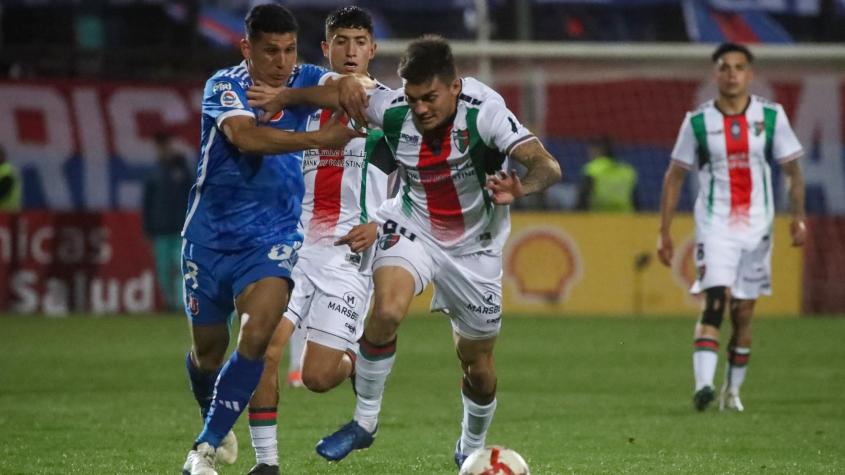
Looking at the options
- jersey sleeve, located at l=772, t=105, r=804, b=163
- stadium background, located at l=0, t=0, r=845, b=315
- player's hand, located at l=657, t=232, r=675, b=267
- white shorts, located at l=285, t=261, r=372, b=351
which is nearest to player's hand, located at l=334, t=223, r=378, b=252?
white shorts, located at l=285, t=261, r=372, b=351

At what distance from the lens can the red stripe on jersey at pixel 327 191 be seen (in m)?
8.40

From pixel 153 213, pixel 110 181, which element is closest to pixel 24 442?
pixel 153 213

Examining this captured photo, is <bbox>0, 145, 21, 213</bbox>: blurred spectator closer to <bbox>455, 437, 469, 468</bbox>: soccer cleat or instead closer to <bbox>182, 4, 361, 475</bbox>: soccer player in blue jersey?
<bbox>455, 437, 469, 468</bbox>: soccer cleat

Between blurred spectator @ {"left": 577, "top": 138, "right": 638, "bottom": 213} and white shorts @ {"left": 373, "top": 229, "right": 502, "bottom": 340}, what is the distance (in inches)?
508

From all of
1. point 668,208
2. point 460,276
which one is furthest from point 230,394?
point 668,208

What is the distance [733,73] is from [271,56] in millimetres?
4584

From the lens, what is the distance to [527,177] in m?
6.79

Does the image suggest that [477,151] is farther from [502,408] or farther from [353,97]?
[502,408]

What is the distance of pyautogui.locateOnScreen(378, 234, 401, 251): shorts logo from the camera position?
7305 mm

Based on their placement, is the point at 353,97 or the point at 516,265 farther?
the point at 516,265

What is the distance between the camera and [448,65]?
687cm

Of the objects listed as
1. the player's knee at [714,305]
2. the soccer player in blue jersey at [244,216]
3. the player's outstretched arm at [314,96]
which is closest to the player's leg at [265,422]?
the soccer player in blue jersey at [244,216]

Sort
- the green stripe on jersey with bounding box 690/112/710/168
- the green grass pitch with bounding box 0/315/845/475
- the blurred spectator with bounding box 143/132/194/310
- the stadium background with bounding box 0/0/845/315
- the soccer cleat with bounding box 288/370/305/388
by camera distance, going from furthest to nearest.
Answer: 1. the stadium background with bounding box 0/0/845/315
2. the blurred spectator with bounding box 143/132/194/310
3. the soccer cleat with bounding box 288/370/305/388
4. the green stripe on jersey with bounding box 690/112/710/168
5. the green grass pitch with bounding box 0/315/845/475

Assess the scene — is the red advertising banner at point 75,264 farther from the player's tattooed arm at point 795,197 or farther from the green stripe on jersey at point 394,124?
the green stripe on jersey at point 394,124
